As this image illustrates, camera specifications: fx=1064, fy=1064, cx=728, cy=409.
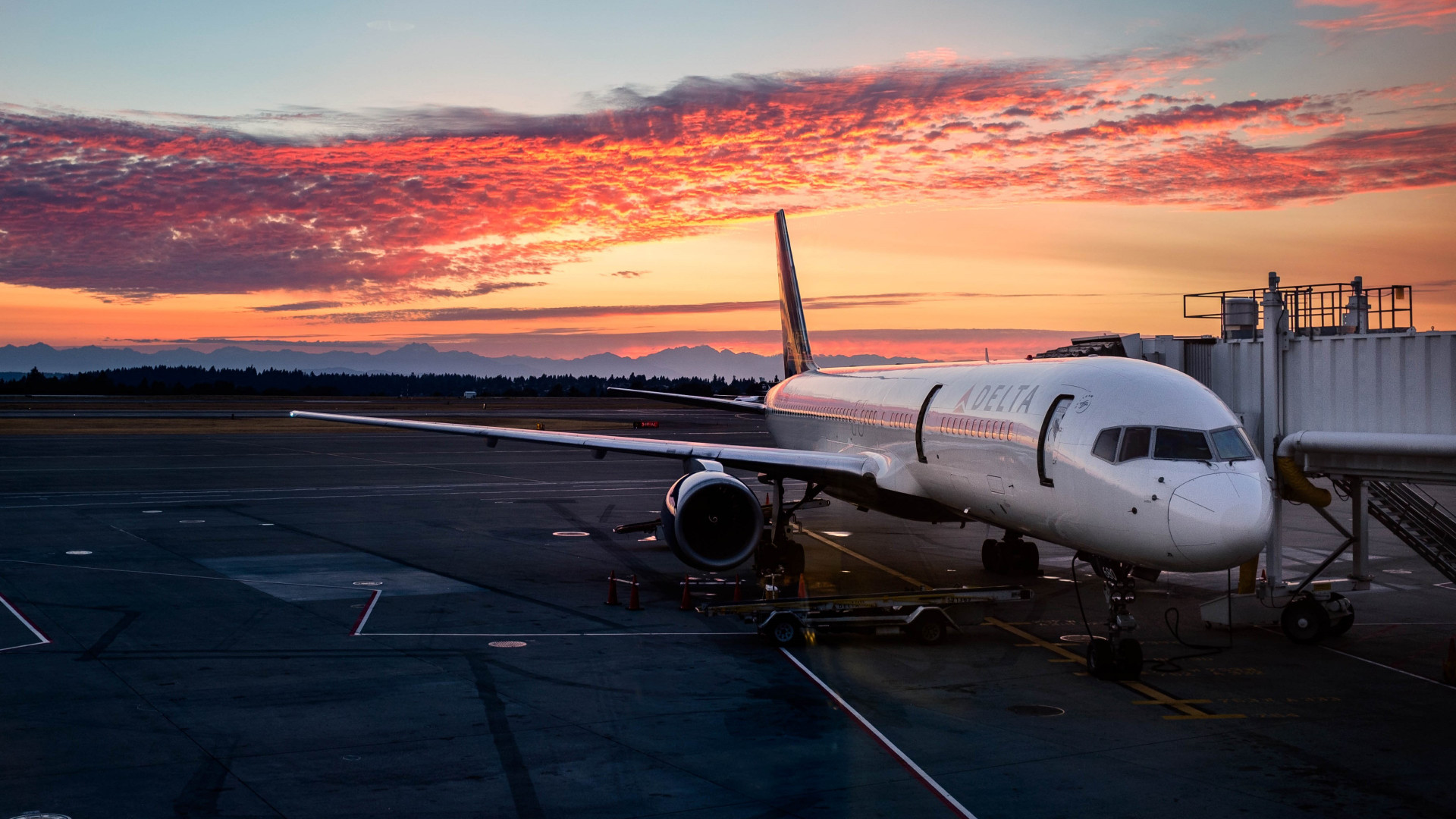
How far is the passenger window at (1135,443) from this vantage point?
568 inches

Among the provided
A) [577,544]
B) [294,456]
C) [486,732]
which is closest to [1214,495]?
[486,732]

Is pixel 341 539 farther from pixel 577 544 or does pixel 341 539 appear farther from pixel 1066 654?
pixel 1066 654

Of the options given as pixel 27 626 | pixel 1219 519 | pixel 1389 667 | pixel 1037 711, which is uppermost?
pixel 1219 519

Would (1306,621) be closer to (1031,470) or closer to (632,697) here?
(1031,470)

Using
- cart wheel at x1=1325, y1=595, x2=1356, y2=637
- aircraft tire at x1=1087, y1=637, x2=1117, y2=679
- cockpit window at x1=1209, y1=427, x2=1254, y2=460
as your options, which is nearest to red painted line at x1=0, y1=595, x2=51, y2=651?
aircraft tire at x1=1087, y1=637, x2=1117, y2=679

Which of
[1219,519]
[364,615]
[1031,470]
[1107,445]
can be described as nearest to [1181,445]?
[1107,445]

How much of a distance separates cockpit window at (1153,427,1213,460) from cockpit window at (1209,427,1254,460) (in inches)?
6.5

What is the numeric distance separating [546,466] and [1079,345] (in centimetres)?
3633

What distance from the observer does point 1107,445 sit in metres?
Answer: 14.8

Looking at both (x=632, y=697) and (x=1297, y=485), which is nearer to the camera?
(x=632, y=697)

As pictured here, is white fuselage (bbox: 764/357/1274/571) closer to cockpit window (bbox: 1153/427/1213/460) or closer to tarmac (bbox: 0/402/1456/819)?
cockpit window (bbox: 1153/427/1213/460)

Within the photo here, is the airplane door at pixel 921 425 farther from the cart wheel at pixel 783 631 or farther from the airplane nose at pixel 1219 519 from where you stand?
the airplane nose at pixel 1219 519

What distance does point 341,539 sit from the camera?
29.2 metres

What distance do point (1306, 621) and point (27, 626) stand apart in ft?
72.2
